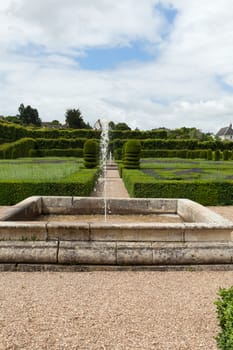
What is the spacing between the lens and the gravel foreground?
245cm

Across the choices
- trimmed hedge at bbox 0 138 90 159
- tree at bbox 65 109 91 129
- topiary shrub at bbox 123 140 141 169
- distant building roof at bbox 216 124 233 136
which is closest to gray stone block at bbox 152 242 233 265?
topiary shrub at bbox 123 140 141 169

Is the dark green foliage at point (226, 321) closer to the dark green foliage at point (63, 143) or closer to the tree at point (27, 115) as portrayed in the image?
the dark green foliage at point (63, 143)

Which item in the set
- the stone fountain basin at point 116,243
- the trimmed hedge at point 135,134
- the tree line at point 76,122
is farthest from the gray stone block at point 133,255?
the tree line at point 76,122

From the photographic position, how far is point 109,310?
293 centimetres

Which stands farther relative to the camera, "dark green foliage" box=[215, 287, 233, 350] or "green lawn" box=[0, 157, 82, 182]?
"green lawn" box=[0, 157, 82, 182]

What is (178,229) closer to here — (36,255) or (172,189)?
(36,255)

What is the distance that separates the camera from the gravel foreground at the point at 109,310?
2.45 metres

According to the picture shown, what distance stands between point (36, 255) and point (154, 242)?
146 centimetres

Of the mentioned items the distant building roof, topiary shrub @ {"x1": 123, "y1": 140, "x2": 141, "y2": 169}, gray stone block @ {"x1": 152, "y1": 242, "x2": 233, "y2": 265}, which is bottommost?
gray stone block @ {"x1": 152, "y1": 242, "x2": 233, "y2": 265}

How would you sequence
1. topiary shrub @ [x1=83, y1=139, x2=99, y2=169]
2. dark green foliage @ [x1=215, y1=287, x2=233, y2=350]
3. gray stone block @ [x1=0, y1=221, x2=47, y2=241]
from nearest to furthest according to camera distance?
dark green foliage @ [x1=215, y1=287, x2=233, y2=350] → gray stone block @ [x1=0, y1=221, x2=47, y2=241] → topiary shrub @ [x1=83, y1=139, x2=99, y2=169]

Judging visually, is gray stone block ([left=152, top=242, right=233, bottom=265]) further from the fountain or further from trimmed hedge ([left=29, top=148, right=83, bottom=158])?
trimmed hedge ([left=29, top=148, right=83, bottom=158])

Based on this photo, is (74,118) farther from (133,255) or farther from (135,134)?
(133,255)

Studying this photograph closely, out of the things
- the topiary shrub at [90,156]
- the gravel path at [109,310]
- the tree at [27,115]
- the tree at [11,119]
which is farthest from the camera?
the tree at [27,115]

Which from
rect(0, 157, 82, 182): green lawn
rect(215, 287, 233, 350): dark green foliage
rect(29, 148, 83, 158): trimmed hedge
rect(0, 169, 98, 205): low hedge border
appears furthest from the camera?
rect(29, 148, 83, 158): trimmed hedge
